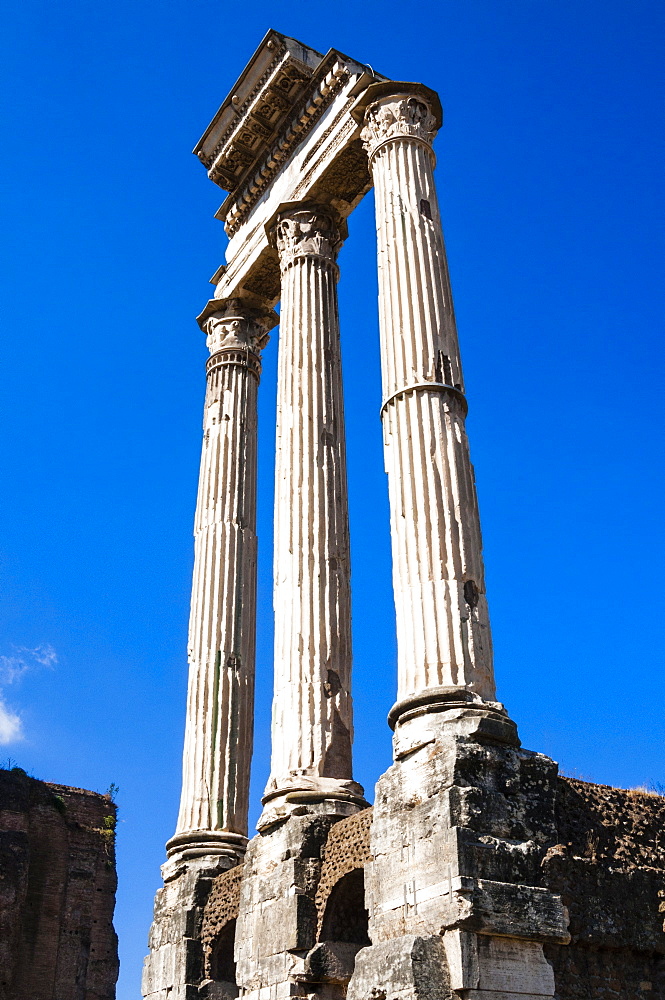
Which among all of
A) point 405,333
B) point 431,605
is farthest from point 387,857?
point 405,333

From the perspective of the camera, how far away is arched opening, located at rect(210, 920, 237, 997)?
1249cm

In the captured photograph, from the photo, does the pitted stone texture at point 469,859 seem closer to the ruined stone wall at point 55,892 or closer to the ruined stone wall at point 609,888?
the ruined stone wall at point 609,888

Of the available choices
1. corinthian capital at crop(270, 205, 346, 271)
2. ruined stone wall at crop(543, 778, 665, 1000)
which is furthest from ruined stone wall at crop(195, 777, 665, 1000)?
corinthian capital at crop(270, 205, 346, 271)

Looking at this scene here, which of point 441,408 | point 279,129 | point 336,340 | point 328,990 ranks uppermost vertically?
point 279,129

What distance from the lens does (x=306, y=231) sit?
15094 mm

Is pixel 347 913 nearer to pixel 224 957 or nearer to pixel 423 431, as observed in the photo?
pixel 224 957

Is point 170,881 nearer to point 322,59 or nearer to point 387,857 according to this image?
point 387,857

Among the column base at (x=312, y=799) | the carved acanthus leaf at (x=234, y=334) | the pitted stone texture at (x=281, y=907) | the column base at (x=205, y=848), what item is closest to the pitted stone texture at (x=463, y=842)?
the pitted stone texture at (x=281, y=907)

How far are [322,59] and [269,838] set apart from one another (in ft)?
36.0

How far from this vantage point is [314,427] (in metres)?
13.7

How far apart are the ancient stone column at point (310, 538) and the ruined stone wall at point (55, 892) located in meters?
16.0

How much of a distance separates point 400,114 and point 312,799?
8.35m

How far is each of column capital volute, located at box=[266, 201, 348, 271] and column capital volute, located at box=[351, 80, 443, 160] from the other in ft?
5.62

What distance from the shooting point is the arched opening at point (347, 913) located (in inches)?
417
